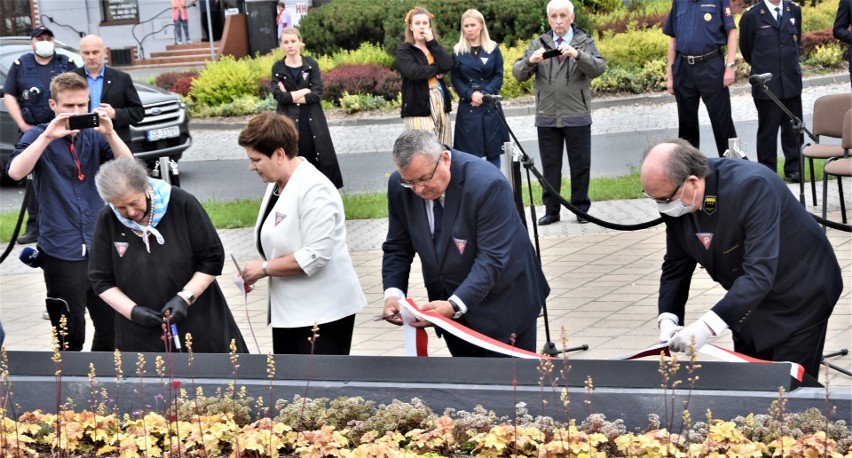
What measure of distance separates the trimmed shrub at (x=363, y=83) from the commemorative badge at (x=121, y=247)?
57.1ft

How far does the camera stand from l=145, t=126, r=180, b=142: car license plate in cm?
1727

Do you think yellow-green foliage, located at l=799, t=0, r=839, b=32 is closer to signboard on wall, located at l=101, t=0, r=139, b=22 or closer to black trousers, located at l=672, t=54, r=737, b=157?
black trousers, located at l=672, t=54, r=737, b=157

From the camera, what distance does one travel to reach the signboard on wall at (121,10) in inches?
1478

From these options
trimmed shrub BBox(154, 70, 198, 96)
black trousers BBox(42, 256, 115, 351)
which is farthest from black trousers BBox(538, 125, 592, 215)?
trimmed shrub BBox(154, 70, 198, 96)

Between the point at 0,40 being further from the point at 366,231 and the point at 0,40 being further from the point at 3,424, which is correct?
the point at 3,424

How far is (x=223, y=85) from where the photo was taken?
25.2 meters

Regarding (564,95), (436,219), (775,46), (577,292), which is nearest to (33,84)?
(564,95)

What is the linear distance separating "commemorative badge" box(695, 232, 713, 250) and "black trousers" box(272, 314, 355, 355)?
1944 millimetres

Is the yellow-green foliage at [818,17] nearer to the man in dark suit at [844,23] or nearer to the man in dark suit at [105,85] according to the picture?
the man in dark suit at [844,23]

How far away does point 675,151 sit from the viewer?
5.19 metres

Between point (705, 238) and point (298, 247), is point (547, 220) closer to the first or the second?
point (298, 247)

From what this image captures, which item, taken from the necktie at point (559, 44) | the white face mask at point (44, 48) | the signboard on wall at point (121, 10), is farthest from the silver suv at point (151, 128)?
the signboard on wall at point (121, 10)

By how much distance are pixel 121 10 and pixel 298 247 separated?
33.6 m

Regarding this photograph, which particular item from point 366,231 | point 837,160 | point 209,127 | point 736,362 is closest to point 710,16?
point 837,160
